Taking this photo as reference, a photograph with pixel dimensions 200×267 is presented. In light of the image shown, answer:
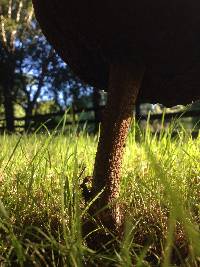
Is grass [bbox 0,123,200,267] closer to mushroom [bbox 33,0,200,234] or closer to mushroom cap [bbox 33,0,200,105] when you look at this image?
mushroom [bbox 33,0,200,234]

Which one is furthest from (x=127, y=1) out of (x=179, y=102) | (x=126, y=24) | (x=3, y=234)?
(x=3, y=234)

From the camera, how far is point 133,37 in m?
1.81

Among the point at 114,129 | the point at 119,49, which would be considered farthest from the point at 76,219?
the point at 119,49

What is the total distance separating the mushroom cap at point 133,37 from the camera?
5.59 feet

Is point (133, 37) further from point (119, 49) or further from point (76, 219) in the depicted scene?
point (76, 219)

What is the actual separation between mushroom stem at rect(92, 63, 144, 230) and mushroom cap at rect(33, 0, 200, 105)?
6 centimetres

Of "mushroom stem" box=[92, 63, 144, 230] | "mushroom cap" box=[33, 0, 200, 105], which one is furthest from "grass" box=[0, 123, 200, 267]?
"mushroom cap" box=[33, 0, 200, 105]

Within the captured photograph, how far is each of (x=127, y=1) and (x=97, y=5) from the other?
5.1 inches

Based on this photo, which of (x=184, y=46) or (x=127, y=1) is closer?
(x=127, y=1)

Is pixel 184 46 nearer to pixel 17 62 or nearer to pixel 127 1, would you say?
pixel 127 1

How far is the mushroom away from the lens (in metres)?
1.72

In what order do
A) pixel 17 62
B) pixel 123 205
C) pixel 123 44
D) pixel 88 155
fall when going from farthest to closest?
1. pixel 17 62
2. pixel 88 155
3. pixel 123 205
4. pixel 123 44

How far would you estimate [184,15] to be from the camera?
1706 mm

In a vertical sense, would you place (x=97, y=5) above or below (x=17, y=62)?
below
